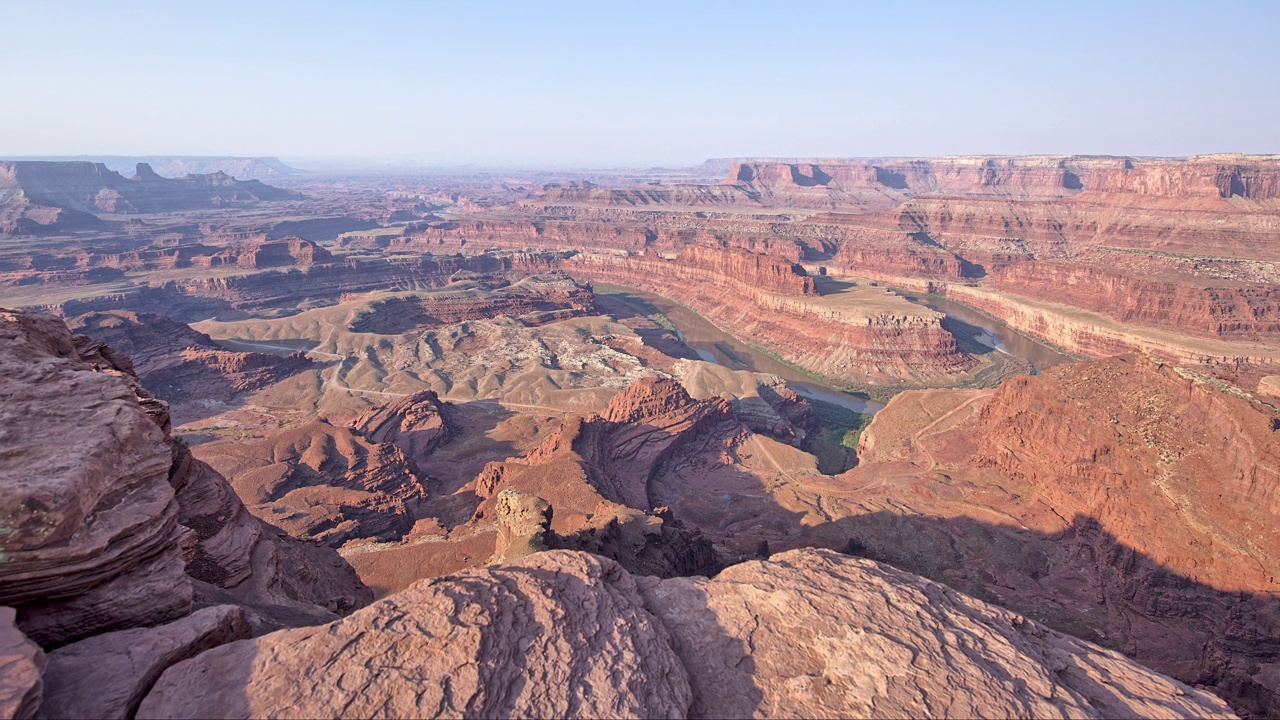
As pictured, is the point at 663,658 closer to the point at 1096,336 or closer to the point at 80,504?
the point at 80,504

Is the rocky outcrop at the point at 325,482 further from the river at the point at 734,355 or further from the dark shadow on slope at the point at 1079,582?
the river at the point at 734,355

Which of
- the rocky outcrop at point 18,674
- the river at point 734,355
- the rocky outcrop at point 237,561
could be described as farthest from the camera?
the river at point 734,355

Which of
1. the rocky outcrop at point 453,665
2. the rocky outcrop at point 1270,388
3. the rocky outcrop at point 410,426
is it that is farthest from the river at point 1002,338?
A: the rocky outcrop at point 453,665

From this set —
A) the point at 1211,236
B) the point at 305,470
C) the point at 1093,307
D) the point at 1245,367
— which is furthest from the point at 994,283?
the point at 305,470

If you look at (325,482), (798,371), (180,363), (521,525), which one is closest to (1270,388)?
(521,525)

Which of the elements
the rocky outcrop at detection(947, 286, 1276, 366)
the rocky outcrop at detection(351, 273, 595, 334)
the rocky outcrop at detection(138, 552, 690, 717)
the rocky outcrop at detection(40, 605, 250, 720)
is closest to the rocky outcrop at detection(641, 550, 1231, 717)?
the rocky outcrop at detection(138, 552, 690, 717)
